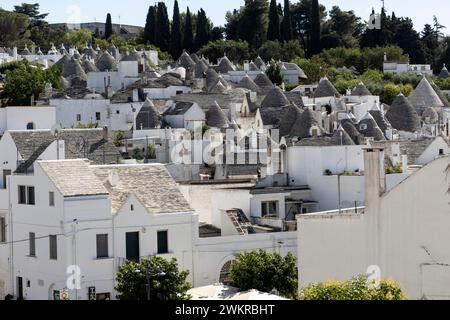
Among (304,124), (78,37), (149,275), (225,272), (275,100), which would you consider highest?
(78,37)

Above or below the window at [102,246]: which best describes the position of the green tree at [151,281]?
below

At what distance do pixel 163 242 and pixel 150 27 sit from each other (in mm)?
83997

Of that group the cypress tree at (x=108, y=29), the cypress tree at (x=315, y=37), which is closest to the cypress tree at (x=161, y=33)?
the cypress tree at (x=315, y=37)

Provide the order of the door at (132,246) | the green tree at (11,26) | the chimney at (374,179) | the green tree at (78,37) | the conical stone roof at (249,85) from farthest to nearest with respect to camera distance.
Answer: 1. the green tree at (11,26)
2. the green tree at (78,37)
3. the conical stone roof at (249,85)
4. the door at (132,246)
5. the chimney at (374,179)

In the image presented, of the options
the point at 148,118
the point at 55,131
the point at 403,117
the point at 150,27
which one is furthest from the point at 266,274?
the point at 150,27

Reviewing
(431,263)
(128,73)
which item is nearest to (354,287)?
(431,263)

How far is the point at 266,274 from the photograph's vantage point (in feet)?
97.1

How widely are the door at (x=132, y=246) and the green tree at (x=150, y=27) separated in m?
83.0

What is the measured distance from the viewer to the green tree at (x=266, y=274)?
96.5 ft

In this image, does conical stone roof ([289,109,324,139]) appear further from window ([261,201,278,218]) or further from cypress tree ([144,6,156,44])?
cypress tree ([144,6,156,44])

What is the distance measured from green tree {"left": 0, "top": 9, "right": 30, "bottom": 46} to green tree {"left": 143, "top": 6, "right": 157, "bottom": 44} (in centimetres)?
1662

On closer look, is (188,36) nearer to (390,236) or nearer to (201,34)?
(201,34)

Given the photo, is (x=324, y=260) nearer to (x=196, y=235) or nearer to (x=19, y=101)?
(x=196, y=235)

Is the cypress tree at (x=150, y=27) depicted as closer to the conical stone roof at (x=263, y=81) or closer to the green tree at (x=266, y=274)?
the conical stone roof at (x=263, y=81)
